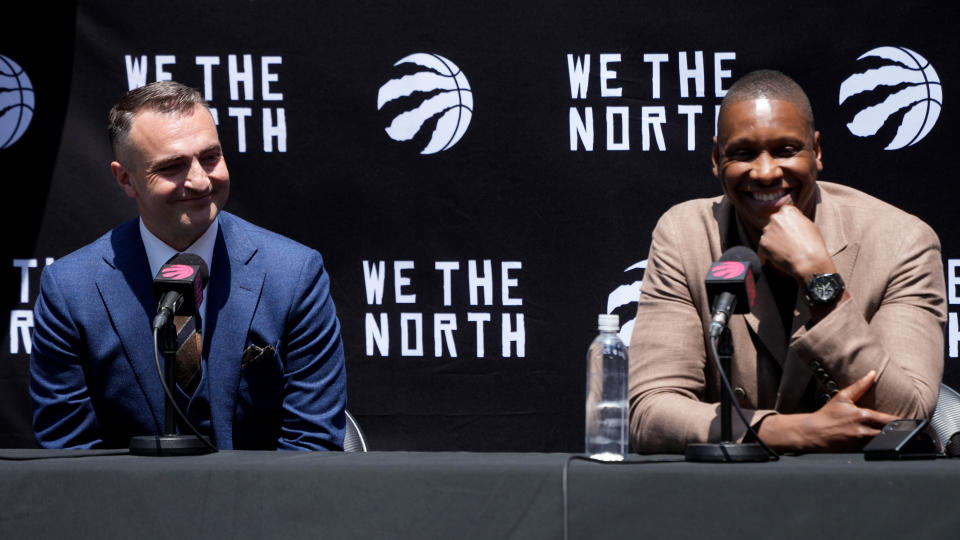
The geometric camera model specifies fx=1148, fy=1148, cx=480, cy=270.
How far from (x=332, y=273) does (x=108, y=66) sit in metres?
0.98

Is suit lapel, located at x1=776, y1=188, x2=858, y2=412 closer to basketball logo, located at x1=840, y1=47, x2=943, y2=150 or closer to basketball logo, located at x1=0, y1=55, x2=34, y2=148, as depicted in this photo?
basketball logo, located at x1=840, y1=47, x2=943, y2=150

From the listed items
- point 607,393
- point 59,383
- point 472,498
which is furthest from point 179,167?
point 472,498

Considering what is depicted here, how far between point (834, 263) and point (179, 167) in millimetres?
1580

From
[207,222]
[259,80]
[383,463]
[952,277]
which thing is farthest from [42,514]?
[952,277]

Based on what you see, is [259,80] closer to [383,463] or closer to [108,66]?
[108,66]

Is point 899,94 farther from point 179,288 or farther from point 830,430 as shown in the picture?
point 179,288

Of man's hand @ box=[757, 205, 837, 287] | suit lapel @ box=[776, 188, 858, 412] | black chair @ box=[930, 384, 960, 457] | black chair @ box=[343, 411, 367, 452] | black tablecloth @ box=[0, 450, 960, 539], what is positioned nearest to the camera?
black tablecloth @ box=[0, 450, 960, 539]

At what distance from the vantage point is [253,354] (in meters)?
2.75

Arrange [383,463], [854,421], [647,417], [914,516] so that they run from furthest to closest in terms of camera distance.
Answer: [647,417], [854,421], [383,463], [914,516]

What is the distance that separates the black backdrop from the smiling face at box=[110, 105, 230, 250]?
0.80m

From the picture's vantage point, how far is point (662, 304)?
269 centimetres

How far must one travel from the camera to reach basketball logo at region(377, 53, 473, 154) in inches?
143

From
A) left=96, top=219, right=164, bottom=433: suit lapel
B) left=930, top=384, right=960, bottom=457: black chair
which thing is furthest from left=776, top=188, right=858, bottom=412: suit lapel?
left=96, top=219, right=164, bottom=433: suit lapel

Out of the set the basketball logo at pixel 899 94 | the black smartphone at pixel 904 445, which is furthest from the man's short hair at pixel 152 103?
the basketball logo at pixel 899 94
